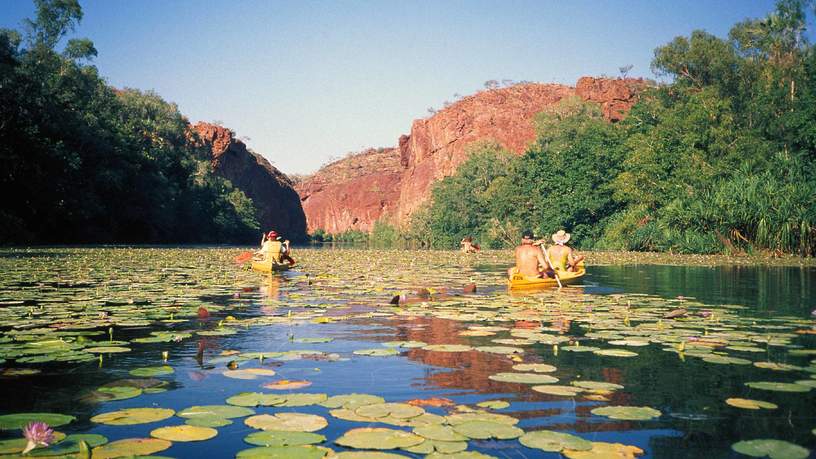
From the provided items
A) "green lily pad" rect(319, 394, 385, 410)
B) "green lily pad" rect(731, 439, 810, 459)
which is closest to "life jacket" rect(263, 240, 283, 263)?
"green lily pad" rect(319, 394, 385, 410)

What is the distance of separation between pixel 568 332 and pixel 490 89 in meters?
92.3

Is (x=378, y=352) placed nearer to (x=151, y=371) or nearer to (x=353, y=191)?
(x=151, y=371)

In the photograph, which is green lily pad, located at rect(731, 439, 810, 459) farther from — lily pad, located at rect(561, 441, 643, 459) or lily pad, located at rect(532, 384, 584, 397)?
lily pad, located at rect(532, 384, 584, 397)

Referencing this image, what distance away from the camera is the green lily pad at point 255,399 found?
4.12m

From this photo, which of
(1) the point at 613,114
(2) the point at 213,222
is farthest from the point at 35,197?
(1) the point at 613,114

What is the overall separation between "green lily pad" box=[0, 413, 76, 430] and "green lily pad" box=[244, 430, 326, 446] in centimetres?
111

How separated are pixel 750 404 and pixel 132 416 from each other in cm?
381

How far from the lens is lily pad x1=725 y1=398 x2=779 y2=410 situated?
421cm

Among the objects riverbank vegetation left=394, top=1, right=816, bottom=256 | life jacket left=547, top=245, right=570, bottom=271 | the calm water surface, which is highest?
riverbank vegetation left=394, top=1, right=816, bottom=256

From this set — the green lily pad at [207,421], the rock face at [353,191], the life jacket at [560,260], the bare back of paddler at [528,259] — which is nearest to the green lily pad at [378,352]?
the green lily pad at [207,421]

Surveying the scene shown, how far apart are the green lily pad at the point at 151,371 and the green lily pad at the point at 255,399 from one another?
106cm

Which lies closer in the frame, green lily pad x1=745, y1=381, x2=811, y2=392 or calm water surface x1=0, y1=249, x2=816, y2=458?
calm water surface x1=0, y1=249, x2=816, y2=458

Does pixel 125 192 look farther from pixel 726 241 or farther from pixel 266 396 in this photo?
pixel 266 396

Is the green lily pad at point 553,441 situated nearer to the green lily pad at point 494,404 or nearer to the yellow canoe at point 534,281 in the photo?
the green lily pad at point 494,404
